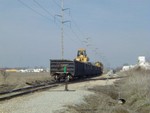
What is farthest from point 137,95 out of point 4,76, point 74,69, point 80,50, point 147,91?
point 80,50

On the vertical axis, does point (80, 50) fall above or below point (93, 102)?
above

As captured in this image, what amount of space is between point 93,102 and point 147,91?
6624 millimetres

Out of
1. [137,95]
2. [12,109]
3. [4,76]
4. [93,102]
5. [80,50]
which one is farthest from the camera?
[80,50]

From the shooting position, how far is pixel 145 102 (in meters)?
24.4

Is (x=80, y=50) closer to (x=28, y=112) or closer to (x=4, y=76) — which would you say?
(x=4, y=76)

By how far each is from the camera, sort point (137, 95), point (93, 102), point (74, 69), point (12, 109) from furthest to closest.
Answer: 1. point (74, 69)
2. point (137, 95)
3. point (93, 102)
4. point (12, 109)

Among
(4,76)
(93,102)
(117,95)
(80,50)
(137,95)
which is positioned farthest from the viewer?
(80,50)

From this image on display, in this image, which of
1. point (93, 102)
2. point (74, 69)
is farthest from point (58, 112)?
point (74, 69)

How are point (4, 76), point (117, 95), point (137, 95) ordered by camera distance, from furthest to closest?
point (4, 76), point (117, 95), point (137, 95)

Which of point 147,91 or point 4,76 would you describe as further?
point 4,76

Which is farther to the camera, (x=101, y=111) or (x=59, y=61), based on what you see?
(x=59, y=61)

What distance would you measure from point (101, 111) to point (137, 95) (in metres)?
10.8

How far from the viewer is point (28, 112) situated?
1838 centimetres

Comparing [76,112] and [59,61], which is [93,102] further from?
[59,61]
